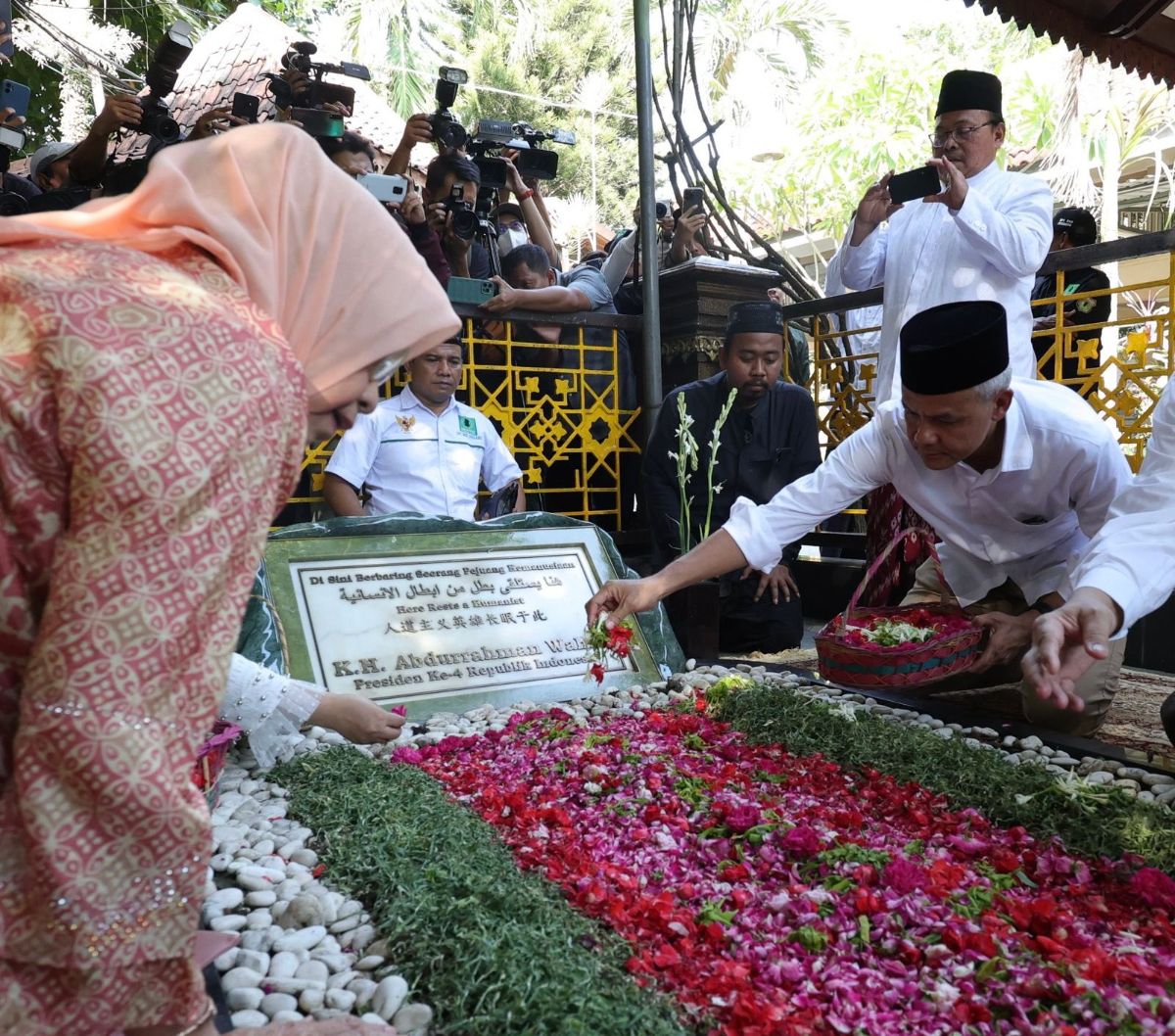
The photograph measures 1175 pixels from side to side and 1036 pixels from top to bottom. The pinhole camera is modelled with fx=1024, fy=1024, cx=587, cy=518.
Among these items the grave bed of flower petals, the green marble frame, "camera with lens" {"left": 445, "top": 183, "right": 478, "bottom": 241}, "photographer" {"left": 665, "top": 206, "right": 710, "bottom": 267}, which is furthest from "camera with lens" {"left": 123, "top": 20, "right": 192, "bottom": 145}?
the grave bed of flower petals

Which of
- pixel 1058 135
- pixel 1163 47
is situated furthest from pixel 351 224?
pixel 1058 135

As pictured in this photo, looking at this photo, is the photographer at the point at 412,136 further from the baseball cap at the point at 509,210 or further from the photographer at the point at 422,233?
the baseball cap at the point at 509,210

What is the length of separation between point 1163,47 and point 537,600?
355 centimetres

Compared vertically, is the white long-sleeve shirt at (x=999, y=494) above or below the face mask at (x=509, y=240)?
below

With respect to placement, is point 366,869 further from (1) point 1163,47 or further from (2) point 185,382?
(1) point 1163,47

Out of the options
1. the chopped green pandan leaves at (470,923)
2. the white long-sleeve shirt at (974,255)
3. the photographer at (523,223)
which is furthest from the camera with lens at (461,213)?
the chopped green pandan leaves at (470,923)

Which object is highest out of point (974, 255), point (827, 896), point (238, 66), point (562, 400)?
point (238, 66)

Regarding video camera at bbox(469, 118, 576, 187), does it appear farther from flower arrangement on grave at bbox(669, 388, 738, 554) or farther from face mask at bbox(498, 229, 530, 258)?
flower arrangement on grave at bbox(669, 388, 738, 554)

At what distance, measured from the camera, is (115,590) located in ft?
3.45

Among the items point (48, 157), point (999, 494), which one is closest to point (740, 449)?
point (999, 494)

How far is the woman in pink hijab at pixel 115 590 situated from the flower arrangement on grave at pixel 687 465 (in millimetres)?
3342

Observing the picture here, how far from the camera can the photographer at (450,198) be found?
5.36 meters

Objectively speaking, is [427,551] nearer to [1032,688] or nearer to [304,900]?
[304,900]

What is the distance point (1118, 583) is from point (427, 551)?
7.29ft
